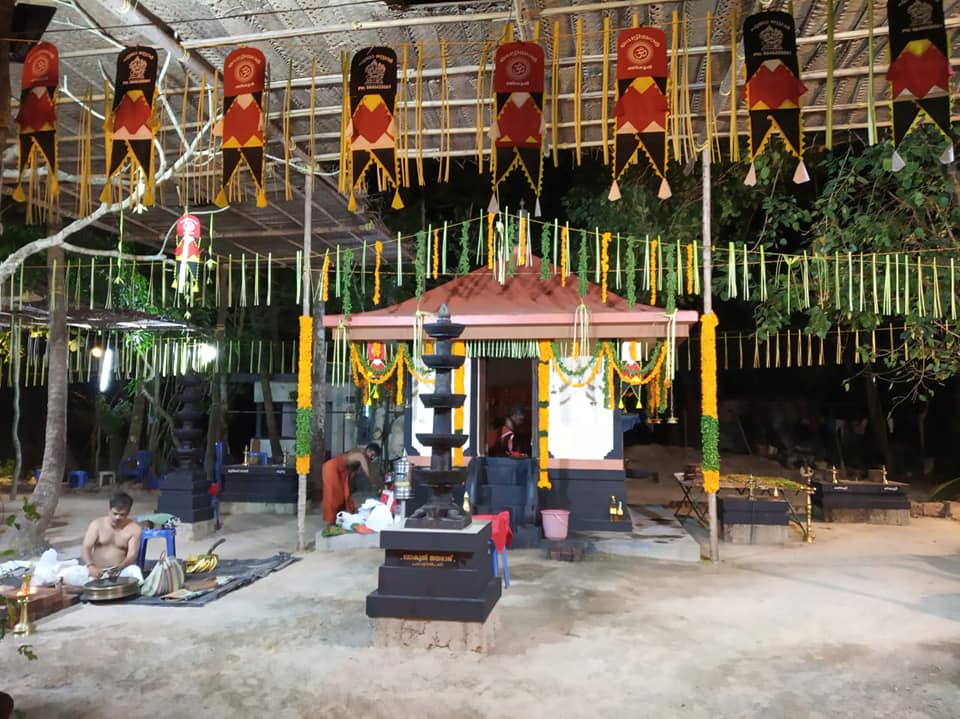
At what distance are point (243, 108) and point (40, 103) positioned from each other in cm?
178

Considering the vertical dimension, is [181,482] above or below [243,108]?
below

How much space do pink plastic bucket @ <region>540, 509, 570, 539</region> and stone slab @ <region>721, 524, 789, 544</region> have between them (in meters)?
2.65

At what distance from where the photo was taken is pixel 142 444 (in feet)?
68.0

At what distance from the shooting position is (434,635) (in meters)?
5.80

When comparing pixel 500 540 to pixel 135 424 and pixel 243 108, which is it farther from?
pixel 135 424

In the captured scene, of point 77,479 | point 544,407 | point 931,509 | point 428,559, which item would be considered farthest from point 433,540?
point 77,479

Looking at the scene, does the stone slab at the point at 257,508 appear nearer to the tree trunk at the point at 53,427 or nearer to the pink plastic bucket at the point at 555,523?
the tree trunk at the point at 53,427

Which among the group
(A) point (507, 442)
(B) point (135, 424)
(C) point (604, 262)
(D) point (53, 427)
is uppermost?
(C) point (604, 262)

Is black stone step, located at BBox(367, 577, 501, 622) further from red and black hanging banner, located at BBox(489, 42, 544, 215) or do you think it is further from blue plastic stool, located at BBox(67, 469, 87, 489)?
blue plastic stool, located at BBox(67, 469, 87, 489)

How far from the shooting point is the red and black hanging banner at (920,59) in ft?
15.7

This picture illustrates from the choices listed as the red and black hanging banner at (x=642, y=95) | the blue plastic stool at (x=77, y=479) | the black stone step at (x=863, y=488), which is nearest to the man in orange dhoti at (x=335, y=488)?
the red and black hanging banner at (x=642, y=95)

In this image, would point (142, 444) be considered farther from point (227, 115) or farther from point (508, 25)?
point (508, 25)

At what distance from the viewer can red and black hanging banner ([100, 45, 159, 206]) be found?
589cm

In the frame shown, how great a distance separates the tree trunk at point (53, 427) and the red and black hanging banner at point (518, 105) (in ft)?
21.3
